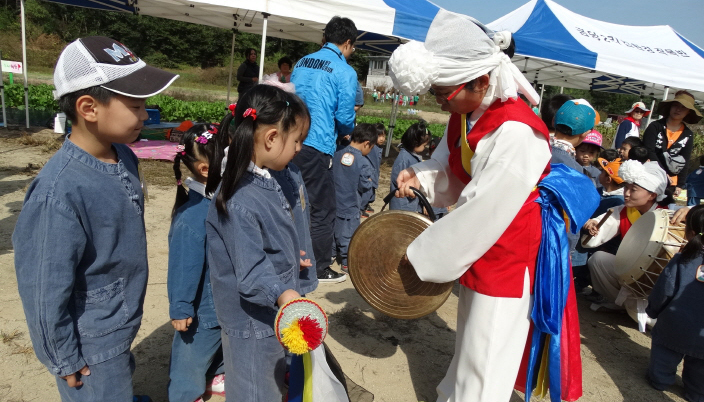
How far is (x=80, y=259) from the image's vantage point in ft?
5.21

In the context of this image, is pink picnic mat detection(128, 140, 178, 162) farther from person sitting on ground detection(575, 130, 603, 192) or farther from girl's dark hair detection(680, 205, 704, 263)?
girl's dark hair detection(680, 205, 704, 263)

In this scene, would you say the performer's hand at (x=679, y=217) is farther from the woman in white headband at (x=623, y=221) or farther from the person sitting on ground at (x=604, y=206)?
the person sitting on ground at (x=604, y=206)

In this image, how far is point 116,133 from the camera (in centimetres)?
171

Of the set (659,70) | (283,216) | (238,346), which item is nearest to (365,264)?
(283,216)

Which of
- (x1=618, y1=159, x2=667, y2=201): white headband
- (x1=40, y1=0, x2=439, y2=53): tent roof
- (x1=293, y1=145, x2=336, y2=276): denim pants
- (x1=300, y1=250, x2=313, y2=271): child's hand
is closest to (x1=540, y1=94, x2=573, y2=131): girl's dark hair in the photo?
(x1=618, y1=159, x2=667, y2=201): white headband

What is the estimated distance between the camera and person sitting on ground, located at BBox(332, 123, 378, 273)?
4988mm

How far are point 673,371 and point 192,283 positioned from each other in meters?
3.24

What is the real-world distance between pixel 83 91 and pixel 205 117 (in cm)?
1400

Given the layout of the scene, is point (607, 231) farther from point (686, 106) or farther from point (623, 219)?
point (686, 106)

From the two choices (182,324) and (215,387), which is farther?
(215,387)

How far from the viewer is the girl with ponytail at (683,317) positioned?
3057 millimetres

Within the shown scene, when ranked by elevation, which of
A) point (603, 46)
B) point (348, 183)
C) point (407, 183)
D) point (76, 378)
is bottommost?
point (76, 378)

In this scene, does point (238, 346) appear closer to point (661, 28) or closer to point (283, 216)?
point (283, 216)

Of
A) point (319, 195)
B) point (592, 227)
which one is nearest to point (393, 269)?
Answer: point (319, 195)
